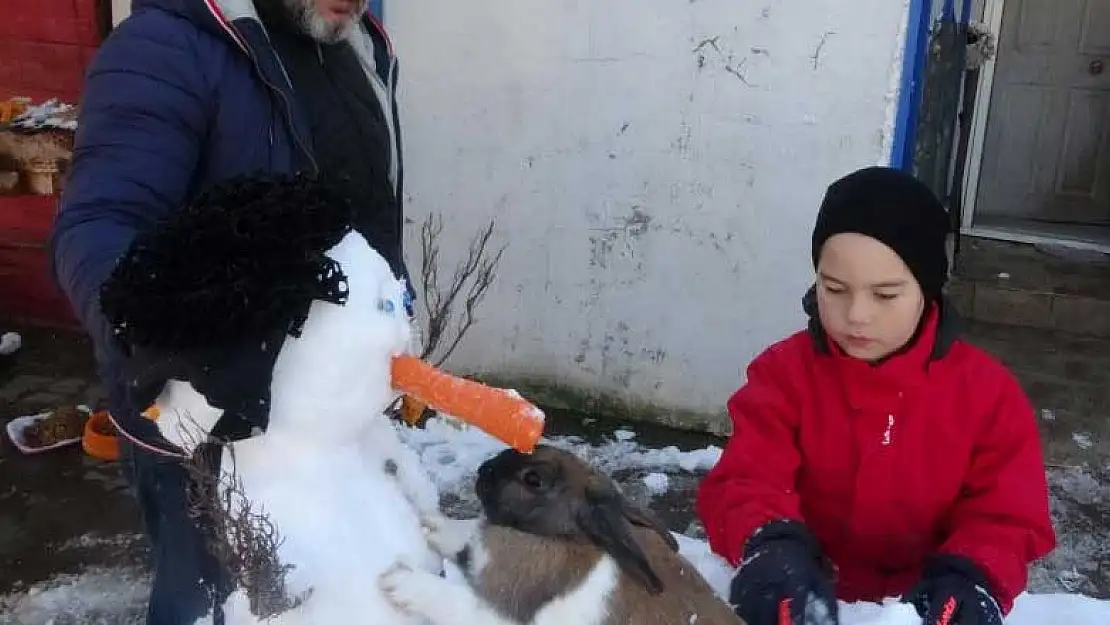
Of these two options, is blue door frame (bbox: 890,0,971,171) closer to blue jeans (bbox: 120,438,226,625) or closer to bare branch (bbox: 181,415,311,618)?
blue jeans (bbox: 120,438,226,625)

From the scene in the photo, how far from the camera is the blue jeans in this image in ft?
6.55

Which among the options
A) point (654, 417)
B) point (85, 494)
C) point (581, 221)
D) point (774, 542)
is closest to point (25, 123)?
point (85, 494)

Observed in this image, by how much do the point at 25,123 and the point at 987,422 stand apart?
3.69 meters

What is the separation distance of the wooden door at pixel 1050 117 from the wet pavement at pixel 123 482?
2.13 meters

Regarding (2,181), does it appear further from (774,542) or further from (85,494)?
(774,542)

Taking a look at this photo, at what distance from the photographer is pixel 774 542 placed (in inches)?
82.5

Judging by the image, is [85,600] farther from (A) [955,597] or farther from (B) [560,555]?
(A) [955,597]

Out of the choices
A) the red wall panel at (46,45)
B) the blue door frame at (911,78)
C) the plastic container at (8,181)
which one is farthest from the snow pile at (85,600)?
the blue door frame at (911,78)

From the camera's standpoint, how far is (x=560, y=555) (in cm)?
186

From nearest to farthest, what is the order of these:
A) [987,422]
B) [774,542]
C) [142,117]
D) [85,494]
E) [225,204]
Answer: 1. [225,204]
2. [142,117]
3. [774,542]
4. [987,422]
5. [85,494]

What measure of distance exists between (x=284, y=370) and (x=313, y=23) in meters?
0.94

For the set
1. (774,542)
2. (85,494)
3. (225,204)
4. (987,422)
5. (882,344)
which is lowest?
(85,494)

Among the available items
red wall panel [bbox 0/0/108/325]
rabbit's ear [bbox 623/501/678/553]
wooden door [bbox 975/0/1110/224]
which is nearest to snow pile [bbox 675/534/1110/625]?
rabbit's ear [bbox 623/501/678/553]

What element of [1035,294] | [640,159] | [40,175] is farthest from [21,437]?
[1035,294]
